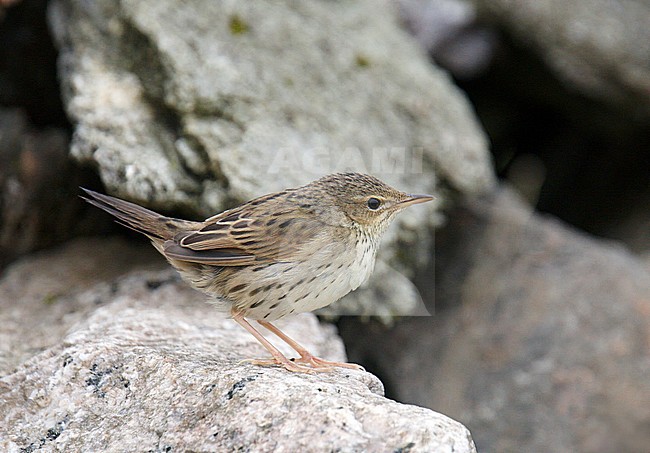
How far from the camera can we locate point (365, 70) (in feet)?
23.7

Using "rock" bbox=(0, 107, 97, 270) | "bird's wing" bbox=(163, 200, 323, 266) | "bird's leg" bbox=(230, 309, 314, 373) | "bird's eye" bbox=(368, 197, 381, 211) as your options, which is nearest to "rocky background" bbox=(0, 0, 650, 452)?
"rock" bbox=(0, 107, 97, 270)

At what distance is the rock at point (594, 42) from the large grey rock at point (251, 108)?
1.44 m

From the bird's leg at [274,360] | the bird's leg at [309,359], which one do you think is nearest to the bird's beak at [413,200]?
the bird's leg at [309,359]

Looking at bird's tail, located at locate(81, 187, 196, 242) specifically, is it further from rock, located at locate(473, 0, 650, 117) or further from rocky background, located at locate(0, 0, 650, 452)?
rock, located at locate(473, 0, 650, 117)

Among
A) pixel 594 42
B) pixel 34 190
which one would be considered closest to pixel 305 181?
pixel 34 190

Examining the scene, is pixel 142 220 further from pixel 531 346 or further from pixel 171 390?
pixel 531 346

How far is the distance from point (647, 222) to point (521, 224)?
88.4 inches

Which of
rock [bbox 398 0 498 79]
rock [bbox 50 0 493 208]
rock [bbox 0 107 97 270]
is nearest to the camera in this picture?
rock [bbox 50 0 493 208]

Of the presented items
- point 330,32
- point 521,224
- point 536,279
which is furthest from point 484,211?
point 330,32

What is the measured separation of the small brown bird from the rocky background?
363 millimetres

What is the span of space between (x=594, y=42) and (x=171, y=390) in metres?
6.25

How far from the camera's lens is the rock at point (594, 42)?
812cm

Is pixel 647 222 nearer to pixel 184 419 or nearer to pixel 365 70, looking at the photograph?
pixel 365 70

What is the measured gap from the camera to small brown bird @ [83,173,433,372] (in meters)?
4.42
